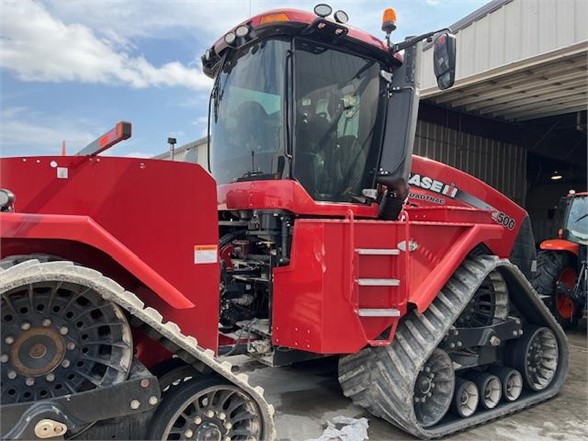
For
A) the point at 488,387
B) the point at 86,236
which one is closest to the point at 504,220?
the point at 488,387

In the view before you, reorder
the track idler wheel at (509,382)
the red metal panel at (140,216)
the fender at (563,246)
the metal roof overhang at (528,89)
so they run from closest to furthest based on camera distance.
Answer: the red metal panel at (140,216) → the track idler wheel at (509,382) → the metal roof overhang at (528,89) → the fender at (563,246)

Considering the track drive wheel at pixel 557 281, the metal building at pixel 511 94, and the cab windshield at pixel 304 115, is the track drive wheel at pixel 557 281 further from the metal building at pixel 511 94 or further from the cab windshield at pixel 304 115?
the cab windshield at pixel 304 115

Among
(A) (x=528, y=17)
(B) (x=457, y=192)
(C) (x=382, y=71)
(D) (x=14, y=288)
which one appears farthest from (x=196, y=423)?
(A) (x=528, y=17)

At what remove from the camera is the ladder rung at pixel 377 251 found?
10.5 ft

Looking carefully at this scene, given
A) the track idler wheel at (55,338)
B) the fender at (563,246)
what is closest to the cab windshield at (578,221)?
the fender at (563,246)

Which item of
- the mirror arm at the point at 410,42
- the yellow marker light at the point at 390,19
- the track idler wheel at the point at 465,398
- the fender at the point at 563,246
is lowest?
the track idler wheel at the point at 465,398

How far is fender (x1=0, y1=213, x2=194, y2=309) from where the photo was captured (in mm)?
2035

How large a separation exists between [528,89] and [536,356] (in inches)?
229

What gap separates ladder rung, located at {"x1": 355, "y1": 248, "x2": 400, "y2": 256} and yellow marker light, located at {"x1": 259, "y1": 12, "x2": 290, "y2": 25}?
60.7 inches

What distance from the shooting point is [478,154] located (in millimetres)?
11266

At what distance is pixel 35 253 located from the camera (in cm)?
223

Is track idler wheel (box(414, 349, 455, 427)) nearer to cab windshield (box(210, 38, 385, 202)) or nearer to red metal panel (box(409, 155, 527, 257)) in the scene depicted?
red metal panel (box(409, 155, 527, 257))

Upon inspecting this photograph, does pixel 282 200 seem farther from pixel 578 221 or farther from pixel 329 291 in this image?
pixel 578 221

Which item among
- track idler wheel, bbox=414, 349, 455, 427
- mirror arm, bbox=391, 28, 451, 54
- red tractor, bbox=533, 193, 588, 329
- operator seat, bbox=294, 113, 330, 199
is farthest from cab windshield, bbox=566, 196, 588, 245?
operator seat, bbox=294, 113, 330, 199
